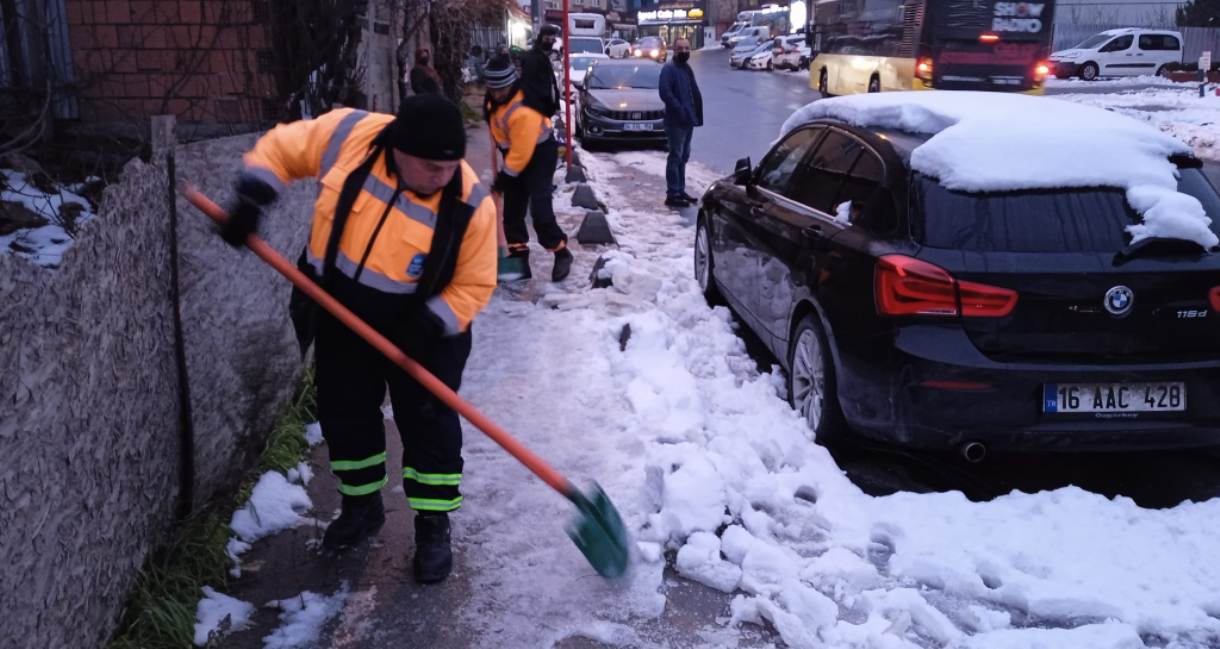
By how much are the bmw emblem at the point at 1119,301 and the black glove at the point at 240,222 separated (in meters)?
3.14

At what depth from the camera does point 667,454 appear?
4.54 meters

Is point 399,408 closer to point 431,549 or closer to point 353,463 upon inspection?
point 353,463

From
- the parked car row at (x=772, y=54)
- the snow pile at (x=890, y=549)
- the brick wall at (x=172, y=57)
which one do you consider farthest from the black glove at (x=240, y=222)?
the parked car row at (x=772, y=54)

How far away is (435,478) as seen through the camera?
3.73 metres

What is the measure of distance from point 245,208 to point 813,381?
2736 millimetres

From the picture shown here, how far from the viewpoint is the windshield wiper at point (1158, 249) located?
4186 millimetres

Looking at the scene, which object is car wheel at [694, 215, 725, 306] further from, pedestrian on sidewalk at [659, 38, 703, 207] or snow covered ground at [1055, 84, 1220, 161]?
snow covered ground at [1055, 84, 1220, 161]

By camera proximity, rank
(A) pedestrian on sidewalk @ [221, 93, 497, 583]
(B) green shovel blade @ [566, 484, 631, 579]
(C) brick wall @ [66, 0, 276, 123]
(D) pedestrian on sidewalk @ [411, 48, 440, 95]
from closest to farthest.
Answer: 1. (A) pedestrian on sidewalk @ [221, 93, 497, 583]
2. (B) green shovel blade @ [566, 484, 631, 579]
3. (C) brick wall @ [66, 0, 276, 123]
4. (D) pedestrian on sidewalk @ [411, 48, 440, 95]

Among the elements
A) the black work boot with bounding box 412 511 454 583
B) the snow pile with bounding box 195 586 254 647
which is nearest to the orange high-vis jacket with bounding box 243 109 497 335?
the black work boot with bounding box 412 511 454 583

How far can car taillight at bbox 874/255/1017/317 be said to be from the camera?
4145 millimetres

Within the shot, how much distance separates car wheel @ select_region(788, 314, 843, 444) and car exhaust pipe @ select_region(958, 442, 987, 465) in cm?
66

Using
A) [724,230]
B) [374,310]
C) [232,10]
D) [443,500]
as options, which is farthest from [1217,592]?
[232,10]

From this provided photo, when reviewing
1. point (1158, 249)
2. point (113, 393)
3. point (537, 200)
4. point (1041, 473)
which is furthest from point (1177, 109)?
point (113, 393)

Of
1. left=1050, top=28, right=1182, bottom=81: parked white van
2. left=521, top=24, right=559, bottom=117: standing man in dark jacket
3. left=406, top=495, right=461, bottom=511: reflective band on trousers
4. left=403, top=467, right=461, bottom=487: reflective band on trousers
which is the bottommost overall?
left=406, top=495, right=461, bottom=511: reflective band on trousers
